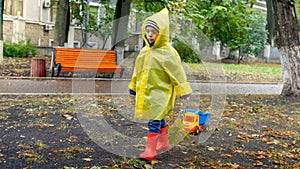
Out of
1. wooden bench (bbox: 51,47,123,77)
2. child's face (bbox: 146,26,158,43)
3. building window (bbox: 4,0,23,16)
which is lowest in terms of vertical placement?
wooden bench (bbox: 51,47,123,77)

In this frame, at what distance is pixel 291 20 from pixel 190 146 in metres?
6.73

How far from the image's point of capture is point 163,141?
500 centimetres

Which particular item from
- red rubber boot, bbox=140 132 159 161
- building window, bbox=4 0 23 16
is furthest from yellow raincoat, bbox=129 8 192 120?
building window, bbox=4 0 23 16

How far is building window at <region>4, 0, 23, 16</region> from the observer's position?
83.5 feet

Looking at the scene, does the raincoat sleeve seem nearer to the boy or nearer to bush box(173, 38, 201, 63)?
the boy

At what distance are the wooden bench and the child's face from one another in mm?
8931

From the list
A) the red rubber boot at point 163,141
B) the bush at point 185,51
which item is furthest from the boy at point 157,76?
the bush at point 185,51

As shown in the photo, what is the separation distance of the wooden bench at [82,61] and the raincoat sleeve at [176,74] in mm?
8987

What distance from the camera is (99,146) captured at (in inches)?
204

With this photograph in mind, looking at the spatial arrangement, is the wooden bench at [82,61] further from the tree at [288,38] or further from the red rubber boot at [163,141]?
the red rubber boot at [163,141]

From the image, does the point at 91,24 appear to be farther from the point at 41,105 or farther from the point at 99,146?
the point at 99,146

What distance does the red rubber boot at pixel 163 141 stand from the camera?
16.3ft

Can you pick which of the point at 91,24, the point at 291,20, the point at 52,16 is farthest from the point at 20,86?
the point at 52,16

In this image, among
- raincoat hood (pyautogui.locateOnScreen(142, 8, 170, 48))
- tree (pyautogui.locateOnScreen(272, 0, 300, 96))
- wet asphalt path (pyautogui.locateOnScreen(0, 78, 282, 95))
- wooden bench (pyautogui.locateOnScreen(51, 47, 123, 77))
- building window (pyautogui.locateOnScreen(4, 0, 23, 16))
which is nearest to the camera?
raincoat hood (pyautogui.locateOnScreen(142, 8, 170, 48))
